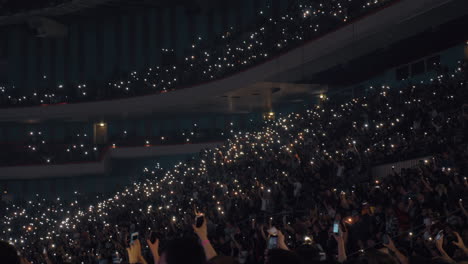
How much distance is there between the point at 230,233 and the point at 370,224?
107 inches

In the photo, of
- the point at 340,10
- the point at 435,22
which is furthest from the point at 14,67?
the point at 435,22

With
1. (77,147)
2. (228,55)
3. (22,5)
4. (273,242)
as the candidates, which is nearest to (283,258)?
(273,242)

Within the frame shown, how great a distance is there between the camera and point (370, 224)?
9000 mm

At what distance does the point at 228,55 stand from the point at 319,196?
14.5 metres

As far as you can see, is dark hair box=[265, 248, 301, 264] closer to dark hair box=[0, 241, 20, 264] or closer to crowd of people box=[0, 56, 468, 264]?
crowd of people box=[0, 56, 468, 264]

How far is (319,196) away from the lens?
12.3 meters

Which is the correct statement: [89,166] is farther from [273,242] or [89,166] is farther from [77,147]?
[273,242]

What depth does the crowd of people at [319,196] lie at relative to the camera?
7627 millimetres

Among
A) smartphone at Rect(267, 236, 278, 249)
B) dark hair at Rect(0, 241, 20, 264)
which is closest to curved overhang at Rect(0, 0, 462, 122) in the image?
smartphone at Rect(267, 236, 278, 249)

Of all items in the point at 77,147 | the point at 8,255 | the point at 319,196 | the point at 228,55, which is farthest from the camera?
the point at 77,147

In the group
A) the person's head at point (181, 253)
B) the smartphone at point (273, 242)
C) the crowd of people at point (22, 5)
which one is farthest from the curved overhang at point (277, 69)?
the person's head at point (181, 253)

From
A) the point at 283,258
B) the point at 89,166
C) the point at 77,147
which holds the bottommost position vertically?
the point at 283,258

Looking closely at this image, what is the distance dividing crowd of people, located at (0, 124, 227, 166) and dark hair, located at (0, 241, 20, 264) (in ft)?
95.4

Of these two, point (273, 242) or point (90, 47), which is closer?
point (273, 242)
